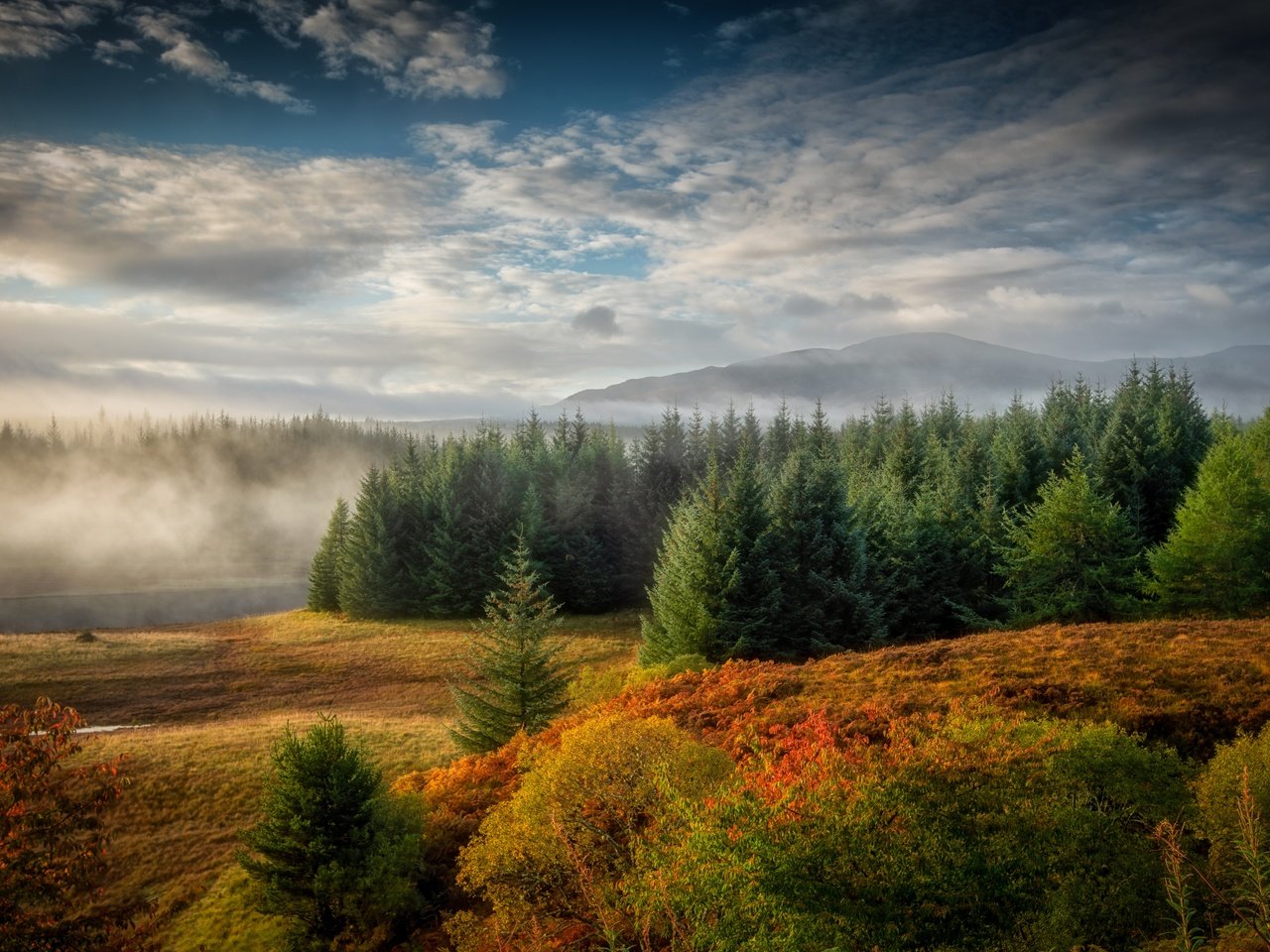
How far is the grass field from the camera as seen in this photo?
64.5 ft

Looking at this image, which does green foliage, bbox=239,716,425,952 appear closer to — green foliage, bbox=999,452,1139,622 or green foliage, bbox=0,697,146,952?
green foliage, bbox=0,697,146,952

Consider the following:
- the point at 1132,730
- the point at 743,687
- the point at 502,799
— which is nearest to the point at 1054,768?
the point at 1132,730

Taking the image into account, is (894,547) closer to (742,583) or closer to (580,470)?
(742,583)

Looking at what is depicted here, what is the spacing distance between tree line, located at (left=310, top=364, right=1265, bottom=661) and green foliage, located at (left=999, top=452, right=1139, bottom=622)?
0.11 m

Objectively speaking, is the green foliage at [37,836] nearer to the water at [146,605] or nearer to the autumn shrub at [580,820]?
the autumn shrub at [580,820]

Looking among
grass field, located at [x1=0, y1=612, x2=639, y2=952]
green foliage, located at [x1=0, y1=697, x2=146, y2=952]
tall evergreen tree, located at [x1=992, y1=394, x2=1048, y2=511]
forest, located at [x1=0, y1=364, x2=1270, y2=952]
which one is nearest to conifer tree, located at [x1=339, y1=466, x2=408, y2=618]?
grass field, located at [x1=0, y1=612, x2=639, y2=952]

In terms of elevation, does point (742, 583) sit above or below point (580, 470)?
below

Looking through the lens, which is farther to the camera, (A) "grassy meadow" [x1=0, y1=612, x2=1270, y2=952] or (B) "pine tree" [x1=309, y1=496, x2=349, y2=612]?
(B) "pine tree" [x1=309, y1=496, x2=349, y2=612]

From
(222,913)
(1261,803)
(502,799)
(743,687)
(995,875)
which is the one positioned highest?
(1261,803)

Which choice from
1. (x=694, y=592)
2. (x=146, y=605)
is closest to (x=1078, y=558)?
(x=694, y=592)

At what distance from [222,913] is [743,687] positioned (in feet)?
50.1

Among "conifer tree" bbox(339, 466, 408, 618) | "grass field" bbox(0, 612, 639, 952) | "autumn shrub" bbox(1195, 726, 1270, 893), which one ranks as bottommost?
"grass field" bbox(0, 612, 639, 952)

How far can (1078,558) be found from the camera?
3434 cm

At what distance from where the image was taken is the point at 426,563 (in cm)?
6259
